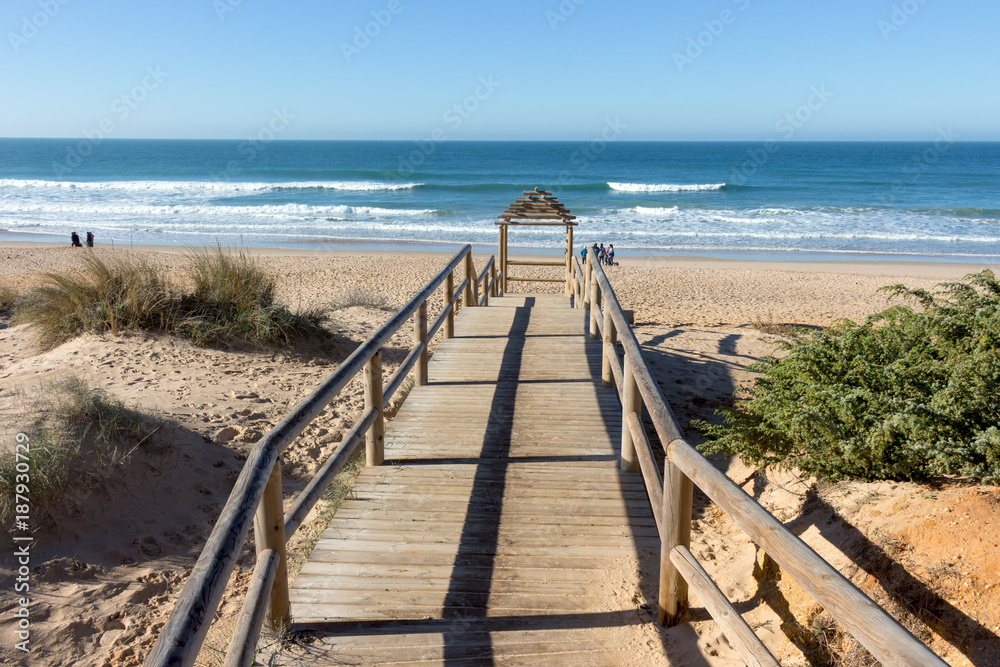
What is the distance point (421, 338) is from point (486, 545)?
2.70 m

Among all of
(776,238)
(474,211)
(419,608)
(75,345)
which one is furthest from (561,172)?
(419,608)

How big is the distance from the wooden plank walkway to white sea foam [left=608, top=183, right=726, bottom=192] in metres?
47.8

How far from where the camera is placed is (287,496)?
534 cm

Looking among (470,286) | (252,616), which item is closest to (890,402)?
(252,616)

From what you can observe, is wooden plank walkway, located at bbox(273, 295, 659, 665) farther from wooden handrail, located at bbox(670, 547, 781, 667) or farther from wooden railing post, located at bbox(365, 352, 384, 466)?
wooden handrail, located at bbox(670, 547, 781, 667)

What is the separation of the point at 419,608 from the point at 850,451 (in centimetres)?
230

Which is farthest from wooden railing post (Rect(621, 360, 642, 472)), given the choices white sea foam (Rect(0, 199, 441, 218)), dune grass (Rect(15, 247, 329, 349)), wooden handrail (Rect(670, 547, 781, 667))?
white sea foam (Rect(0, 199, 441, 218))

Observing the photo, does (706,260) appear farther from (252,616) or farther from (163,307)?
(252,616)

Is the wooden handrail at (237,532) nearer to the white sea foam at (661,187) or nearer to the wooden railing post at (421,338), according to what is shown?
the wooden railing post at (421,338)

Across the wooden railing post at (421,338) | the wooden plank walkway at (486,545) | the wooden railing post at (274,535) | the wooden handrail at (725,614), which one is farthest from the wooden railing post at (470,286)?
the wooden handrail at (725,614)

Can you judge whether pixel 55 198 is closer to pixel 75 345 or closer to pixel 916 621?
pixel 75 345

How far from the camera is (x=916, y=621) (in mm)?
2379

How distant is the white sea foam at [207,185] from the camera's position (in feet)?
162

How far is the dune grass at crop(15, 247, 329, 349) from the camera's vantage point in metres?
8.09
